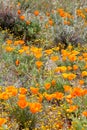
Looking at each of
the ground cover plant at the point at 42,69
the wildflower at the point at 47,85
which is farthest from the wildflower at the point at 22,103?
the wildflower at the point at 47,85

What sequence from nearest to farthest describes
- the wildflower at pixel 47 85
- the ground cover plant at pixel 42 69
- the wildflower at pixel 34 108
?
1. the wildflower at pixel 34 108
2. the ground cover plant at pixel 42 69
3. the wildflower at pixel 47 85

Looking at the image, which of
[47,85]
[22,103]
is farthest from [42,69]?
[22,103]

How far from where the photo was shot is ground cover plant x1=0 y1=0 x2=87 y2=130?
3361 millimetres

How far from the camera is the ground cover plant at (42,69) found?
3361mm

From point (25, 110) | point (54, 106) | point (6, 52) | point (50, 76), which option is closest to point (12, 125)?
point (25, 110)

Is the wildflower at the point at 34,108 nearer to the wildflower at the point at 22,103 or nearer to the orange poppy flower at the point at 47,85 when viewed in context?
the wildflower at the point at 22,103

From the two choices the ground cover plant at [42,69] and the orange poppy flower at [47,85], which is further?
the orange poppy flower at [47,85]

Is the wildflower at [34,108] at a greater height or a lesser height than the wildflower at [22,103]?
lesser

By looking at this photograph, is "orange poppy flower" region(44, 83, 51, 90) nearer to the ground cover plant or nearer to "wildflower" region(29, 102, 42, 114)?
the ground cover plant

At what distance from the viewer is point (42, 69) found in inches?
184

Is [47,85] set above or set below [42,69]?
above

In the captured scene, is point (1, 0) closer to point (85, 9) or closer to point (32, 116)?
point (85, 9)

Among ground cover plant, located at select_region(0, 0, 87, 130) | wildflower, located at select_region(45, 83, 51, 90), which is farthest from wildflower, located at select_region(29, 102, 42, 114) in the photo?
wildflower, located at select_region(45, 83, 51, 90)

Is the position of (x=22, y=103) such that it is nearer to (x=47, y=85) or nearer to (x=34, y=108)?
(x=34, y=108)
